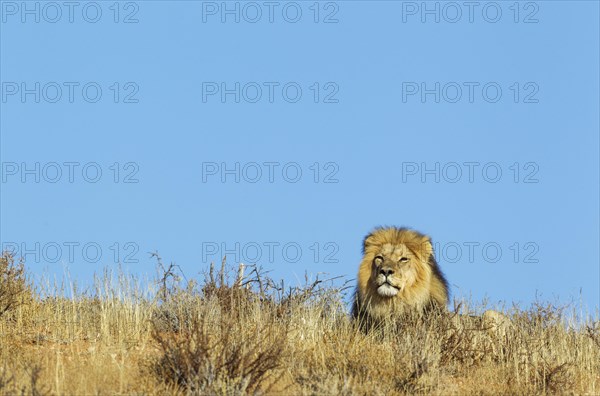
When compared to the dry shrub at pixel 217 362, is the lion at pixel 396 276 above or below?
above

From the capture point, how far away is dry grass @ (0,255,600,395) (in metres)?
8.77

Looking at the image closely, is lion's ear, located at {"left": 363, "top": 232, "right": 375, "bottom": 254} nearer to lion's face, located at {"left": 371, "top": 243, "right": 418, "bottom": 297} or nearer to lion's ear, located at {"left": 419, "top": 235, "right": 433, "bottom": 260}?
lion's face, located at {"left": 371, "top": 243, "right": 418, "bottom": 297}

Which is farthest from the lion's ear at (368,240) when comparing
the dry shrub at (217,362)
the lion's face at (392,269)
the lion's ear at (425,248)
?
the dry shrub at (217,362)

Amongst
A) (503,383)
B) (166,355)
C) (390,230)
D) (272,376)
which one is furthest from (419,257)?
(166,355)

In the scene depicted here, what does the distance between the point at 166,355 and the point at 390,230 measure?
4.37m

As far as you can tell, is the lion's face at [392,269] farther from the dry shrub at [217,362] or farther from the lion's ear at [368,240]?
the dry shrub at [217,362]

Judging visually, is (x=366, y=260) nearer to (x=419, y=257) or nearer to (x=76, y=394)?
(x=419, y=257)

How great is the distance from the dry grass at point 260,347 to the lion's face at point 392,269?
1.61ft

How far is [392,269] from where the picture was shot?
39.0 ft

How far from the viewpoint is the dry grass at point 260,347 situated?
28.8 feet

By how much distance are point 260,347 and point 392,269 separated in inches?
105

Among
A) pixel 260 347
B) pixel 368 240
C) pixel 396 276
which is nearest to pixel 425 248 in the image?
pixel 396 276

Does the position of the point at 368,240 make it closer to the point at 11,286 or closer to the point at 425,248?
the point at 425,248

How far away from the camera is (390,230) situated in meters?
12.4
